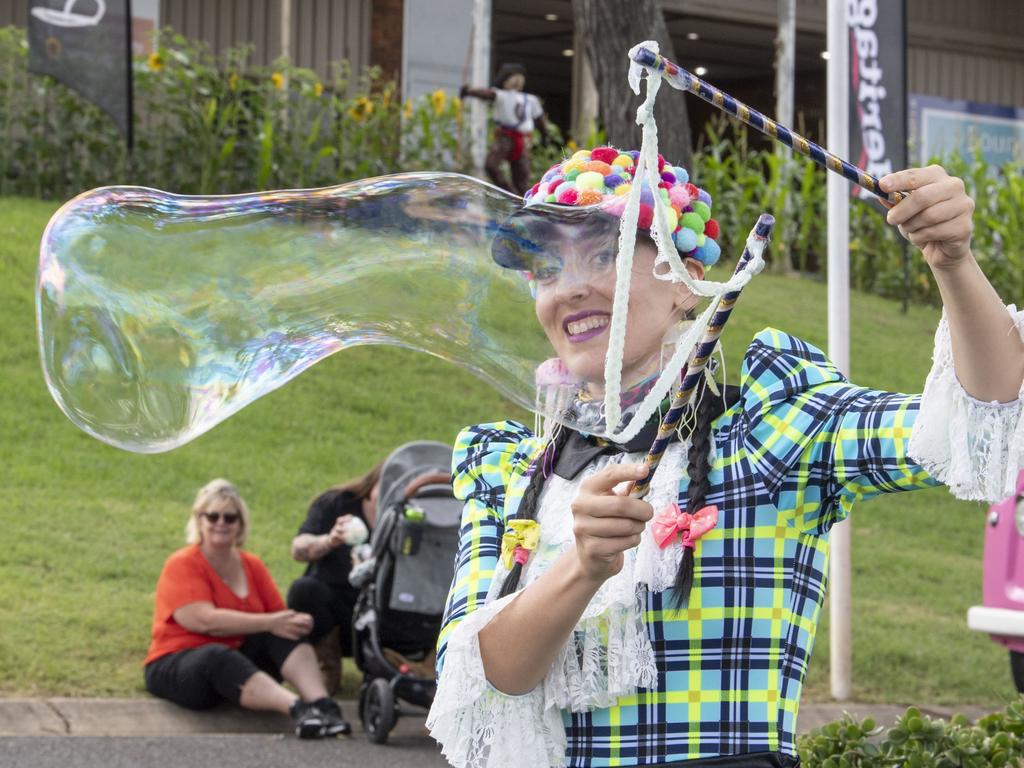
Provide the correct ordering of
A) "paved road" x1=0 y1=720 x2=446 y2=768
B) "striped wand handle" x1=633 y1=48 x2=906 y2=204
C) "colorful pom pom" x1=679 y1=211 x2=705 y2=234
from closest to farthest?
"striped wand handle" x1=633 y1=48 x2=906 y2=204 → "colorful pom pom" x1=679 y1=211 x2=705 y2=234 → "paved road" x1=0 y1=720 x2=446 y2=768

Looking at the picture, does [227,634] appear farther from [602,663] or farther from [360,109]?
[360,109]

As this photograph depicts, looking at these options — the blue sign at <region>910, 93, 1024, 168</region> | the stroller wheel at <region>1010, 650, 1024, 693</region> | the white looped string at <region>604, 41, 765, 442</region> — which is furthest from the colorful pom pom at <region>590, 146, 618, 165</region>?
the blue sign at <region>910, 93, 1024, 168</region>

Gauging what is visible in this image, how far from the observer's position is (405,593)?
6480 millimetres

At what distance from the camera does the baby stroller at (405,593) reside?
252 inches

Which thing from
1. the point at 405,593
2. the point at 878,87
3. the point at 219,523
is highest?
the point at 878,87

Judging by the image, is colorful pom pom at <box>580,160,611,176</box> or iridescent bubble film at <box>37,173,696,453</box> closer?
colorful pom pom at <box>580,160,611,176</box>

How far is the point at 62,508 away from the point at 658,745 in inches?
257

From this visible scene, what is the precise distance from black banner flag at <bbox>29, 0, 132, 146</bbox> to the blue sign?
1230 centimetres

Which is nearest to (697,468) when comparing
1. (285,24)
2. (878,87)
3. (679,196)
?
(679,196)

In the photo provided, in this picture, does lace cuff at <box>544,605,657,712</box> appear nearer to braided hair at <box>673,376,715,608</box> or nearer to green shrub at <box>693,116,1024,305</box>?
braided hair at <box>673,376,715,608</box>

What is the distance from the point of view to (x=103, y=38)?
9.24 m

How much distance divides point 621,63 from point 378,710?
5493 mm

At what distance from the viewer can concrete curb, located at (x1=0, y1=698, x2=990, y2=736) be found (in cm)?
607

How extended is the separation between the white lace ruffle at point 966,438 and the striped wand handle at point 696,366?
283 millimetres
